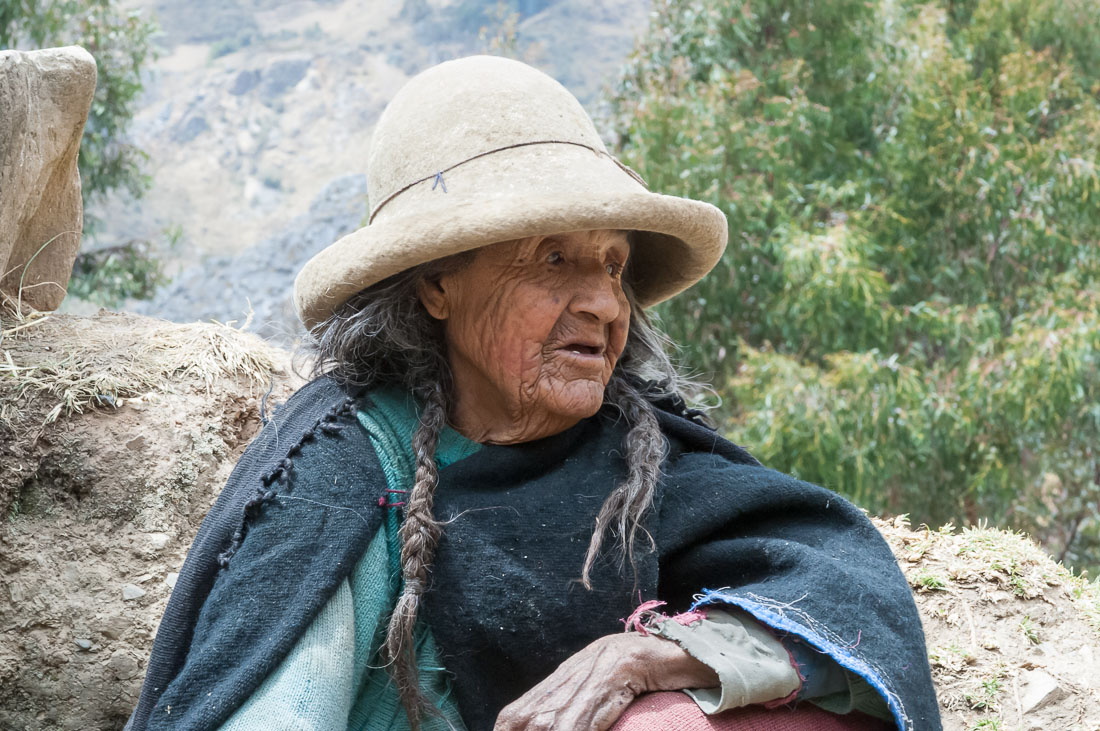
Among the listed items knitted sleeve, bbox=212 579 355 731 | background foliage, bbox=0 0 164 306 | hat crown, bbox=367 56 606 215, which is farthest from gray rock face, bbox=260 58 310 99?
knitted sleeve, bbox=212 579 355 731

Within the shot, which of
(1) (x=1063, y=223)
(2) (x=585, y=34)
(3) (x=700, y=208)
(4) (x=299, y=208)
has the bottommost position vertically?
(4) (x=299, y=208)

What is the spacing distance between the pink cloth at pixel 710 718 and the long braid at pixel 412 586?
420mm

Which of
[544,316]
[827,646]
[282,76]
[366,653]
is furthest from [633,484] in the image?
[282,76]

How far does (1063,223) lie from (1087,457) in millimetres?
1689

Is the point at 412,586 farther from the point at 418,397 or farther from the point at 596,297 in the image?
the point at 596,297

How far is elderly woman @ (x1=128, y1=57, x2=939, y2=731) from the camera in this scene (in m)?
1.73

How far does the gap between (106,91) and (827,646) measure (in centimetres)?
850

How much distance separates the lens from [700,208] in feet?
6.81

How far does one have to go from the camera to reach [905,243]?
7301 millimetres

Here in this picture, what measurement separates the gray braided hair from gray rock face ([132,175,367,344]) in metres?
14.4

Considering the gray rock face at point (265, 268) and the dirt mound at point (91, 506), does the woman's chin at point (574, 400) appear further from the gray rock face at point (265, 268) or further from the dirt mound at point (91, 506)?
the gray rock face at point (265, 268)

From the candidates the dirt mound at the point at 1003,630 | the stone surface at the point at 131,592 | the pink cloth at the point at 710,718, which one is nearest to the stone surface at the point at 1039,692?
the dirt mound at the point at 1003,630

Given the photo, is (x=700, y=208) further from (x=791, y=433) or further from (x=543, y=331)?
(x=791, y=433)

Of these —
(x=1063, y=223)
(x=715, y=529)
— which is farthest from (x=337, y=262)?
(x=1063, y=223)
